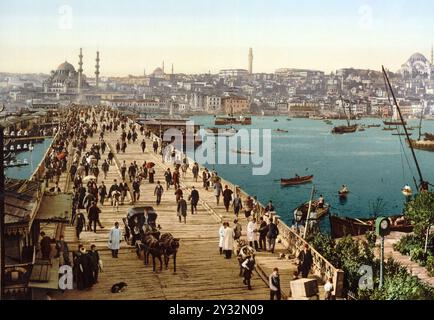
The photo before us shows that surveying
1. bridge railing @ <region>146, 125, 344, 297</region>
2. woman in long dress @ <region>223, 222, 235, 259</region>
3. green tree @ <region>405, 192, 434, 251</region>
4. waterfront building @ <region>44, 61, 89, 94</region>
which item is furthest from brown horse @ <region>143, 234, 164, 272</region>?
waterfront building @ <region>44, 61, 89, 94</region>

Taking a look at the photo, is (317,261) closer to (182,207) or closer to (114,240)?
(114,240)

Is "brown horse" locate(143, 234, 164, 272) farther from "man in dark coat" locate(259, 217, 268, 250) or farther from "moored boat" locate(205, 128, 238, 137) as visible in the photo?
"moored boat" locate(205, 128, 238, 137)

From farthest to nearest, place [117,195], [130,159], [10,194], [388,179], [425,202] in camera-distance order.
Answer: [388,179], [130,159], [425,202], [117,195], [10,194]

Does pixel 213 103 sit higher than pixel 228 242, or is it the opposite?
pixel 213 103

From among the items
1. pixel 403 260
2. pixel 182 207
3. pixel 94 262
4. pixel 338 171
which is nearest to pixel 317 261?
pixel 94 262

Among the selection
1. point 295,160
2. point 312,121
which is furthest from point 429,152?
point 312,121
